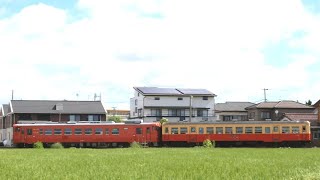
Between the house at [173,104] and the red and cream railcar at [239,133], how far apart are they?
33286 mm

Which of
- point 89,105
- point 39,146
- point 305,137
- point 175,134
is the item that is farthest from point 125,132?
point 89,105

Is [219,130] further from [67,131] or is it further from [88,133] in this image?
[67,131]

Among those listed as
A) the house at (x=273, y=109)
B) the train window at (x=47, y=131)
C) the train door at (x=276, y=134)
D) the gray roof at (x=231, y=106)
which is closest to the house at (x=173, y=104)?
the gray roof at (x=231, y=106)

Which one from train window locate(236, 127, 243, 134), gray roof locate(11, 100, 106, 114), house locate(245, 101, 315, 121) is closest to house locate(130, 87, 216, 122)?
house locate(245, 101, 315, 121)

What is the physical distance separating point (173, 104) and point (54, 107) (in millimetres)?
19820

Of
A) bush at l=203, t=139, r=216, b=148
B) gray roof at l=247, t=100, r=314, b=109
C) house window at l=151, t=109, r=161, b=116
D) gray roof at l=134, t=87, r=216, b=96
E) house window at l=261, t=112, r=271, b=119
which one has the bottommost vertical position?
bush at l=203, t=139, r=216, b=148

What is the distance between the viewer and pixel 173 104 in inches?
3319

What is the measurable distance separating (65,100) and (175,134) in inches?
1359

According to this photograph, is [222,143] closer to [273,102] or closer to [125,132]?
[125,132]

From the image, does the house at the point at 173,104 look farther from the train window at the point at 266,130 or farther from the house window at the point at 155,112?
the train window at the point at 266,130

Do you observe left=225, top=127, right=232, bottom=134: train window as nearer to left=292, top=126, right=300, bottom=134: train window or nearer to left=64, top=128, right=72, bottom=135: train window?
left=292, top=126, right=300, bottom=134: train window

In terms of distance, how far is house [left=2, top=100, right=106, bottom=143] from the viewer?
242ft

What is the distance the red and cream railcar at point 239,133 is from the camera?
154 feet

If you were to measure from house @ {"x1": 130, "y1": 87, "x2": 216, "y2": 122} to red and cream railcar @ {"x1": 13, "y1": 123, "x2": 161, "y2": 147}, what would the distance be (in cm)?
3334
